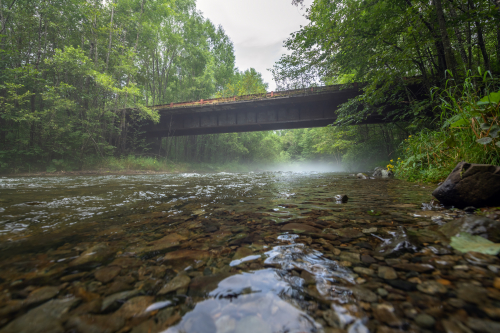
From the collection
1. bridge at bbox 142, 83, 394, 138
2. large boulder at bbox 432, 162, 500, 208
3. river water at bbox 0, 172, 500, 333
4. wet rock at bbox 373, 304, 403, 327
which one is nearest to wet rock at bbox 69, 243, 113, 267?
river water at bbox 0, 172, 500, 333

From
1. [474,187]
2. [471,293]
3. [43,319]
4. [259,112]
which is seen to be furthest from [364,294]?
[259,112]

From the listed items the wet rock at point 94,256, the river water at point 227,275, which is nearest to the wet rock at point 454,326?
the river water at point 227,275

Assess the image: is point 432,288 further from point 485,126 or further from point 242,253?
point 485,126

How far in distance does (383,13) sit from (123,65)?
16.5m

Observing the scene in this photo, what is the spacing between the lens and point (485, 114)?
2.68 metres

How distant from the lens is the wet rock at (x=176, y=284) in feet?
2.86

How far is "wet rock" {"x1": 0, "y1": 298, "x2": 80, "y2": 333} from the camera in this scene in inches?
25.8

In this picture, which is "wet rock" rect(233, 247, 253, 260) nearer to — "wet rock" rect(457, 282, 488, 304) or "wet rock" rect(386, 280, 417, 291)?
"wet rock" rect(386, 280, 417, 291)

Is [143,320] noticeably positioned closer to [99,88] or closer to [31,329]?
[31,329]

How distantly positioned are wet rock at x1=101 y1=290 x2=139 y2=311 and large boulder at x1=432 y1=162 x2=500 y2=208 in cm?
296

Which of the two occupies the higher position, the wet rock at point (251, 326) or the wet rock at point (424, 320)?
the wet rock at point (424, 320)

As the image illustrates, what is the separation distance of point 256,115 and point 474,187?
1478 centimetres

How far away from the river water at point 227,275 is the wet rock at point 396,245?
11 mm

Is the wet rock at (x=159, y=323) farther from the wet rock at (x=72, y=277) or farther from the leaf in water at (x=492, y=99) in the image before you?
the leaf in water at (x=492, y=99)
